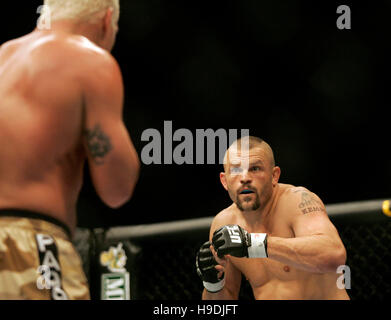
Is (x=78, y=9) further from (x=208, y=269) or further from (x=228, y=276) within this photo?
(x=228, y=276)

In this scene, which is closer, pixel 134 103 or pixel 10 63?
pixel 10 63

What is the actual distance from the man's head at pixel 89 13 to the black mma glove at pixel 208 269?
81 cm

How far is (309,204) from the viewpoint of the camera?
1.71 metres

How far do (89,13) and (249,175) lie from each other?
86 cm

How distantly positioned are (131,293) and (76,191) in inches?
40.0

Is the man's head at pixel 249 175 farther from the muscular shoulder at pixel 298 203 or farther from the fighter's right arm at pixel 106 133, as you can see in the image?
the fighter's right arm at pixel 106 133

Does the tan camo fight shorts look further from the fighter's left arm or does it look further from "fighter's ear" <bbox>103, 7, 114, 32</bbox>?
the fighter's left arm

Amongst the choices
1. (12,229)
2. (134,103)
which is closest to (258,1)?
(134,103)

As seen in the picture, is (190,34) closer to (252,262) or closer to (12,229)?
(252,262)

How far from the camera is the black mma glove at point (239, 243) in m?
1.56

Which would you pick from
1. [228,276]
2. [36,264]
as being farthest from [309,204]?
[36,264]

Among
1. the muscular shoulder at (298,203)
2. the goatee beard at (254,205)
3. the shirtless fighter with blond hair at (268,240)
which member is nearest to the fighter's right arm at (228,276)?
the shirtless fighter with blond hair at (268,240)

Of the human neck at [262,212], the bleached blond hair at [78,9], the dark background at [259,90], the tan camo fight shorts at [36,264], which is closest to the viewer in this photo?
the tan camo fight shorts at [36,264]
